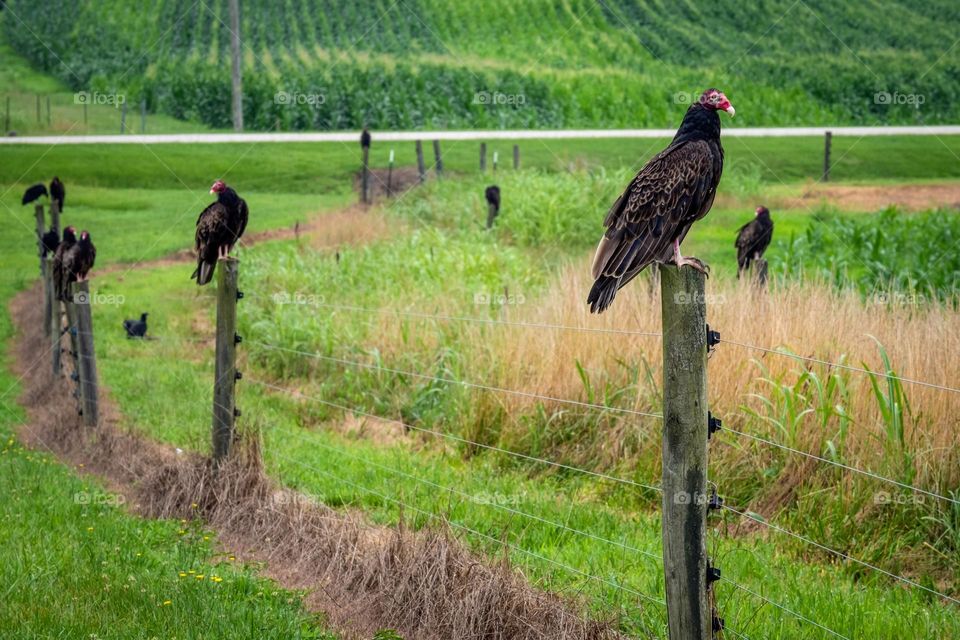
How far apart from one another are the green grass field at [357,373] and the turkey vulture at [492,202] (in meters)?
0.32

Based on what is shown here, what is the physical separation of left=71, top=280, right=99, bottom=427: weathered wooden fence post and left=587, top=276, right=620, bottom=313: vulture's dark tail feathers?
5.13 m

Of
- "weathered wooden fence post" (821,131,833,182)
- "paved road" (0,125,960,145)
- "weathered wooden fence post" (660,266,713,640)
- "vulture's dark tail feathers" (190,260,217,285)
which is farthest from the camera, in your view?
"paved road" (0,125,960,145)

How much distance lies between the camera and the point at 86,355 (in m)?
7.57

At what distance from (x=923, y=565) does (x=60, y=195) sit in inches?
481

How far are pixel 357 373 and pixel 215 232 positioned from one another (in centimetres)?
255

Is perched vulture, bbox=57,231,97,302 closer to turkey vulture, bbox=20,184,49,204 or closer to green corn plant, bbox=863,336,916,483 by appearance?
turkey vulture, bbox=20,184,49,204

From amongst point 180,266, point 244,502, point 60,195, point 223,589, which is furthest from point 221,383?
point 180,266

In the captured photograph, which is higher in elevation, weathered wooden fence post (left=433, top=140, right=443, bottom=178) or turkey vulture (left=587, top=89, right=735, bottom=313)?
weathered wooden fence post (left=433, top=140, right=443, bottom=178)

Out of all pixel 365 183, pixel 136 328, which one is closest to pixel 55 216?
pixel 136 328

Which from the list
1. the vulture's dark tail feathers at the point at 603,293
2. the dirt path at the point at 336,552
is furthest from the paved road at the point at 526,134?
the vulture's dark tail feathers at the point at 603,293

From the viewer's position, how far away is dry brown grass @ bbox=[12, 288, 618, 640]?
12.7ft

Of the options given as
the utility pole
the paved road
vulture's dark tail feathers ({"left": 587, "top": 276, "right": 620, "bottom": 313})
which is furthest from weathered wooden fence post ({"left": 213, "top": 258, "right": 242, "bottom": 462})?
the utility pole

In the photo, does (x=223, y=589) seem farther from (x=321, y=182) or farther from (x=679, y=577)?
(x=321, y=182)

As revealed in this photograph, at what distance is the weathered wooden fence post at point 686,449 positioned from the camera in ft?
10.2
